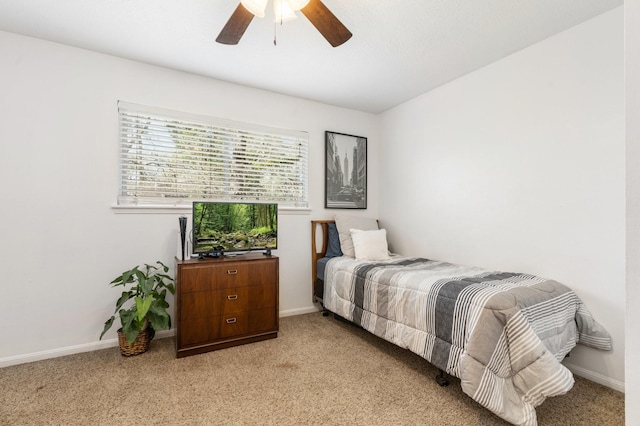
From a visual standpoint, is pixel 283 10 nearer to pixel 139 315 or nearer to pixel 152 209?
pixel 152 209

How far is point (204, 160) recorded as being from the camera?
3027mm

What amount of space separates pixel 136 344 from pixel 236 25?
8.20ft

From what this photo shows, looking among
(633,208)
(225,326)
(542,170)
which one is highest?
(542,170)

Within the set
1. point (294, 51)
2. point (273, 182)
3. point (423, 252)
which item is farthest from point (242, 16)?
point (423, 252)

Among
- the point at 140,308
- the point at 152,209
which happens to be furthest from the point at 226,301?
the point at 152,209

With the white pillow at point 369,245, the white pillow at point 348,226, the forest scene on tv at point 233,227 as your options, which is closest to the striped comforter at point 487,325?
the white pillow at point 369,245

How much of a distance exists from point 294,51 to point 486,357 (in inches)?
103

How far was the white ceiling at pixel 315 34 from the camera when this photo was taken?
78.6 inches

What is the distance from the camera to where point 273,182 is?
11.2 ft

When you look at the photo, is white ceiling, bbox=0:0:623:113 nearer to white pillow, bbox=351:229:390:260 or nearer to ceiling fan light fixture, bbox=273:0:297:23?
ceiling fan light fixture, bbox=273:0:297:23

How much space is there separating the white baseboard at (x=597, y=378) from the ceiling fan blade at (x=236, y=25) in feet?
10.8

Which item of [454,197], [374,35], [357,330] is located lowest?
[357,330]

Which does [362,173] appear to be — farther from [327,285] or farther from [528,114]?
[528,114]

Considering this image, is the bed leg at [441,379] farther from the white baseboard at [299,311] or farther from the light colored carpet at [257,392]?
the white baseboard at [299,311]
